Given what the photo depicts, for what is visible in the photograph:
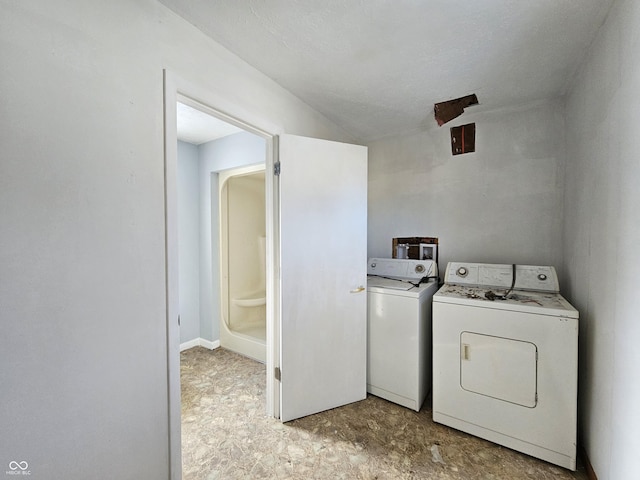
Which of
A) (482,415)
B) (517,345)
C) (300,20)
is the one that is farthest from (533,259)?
(300,20)

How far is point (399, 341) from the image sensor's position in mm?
2057

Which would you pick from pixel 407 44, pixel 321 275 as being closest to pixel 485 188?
pixel 407 44

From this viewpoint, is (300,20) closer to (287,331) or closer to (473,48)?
(473,48)

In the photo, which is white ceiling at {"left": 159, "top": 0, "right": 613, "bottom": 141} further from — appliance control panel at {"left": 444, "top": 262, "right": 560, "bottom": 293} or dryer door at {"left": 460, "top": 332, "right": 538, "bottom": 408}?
dryer door at {"left": 460, "top": 332, "right": 538, "bottom": 408}

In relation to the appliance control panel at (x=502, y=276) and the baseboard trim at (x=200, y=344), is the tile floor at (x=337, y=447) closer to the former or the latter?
the baseboard trim at (x=200, y=344)

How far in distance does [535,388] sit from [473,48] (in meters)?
1.95

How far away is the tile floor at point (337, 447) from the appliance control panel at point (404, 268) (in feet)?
3.42

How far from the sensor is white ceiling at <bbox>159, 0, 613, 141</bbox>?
49.1 inches

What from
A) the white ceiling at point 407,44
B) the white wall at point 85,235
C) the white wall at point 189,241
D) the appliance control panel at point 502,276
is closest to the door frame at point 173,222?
the white wall at point 85,235

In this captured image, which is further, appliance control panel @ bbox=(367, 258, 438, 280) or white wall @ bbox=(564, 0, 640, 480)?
appliance control panel @ bbox=(367, 258, 438, 280)

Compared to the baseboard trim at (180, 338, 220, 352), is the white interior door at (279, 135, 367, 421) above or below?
above

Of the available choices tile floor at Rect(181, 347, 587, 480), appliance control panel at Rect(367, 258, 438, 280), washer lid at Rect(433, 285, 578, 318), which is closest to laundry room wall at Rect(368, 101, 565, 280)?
appliance control panel at Rect(367, 258, 438, 280)

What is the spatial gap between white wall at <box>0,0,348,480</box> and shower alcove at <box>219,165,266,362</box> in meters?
1.64

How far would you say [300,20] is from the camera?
52.4 inches
